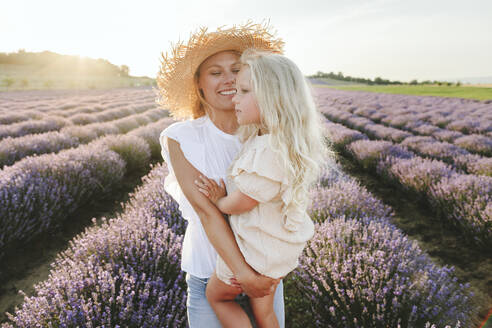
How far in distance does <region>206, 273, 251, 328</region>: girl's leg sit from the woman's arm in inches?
4.4

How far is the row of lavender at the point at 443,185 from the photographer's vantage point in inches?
119

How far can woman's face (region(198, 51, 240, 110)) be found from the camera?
4.82 feet

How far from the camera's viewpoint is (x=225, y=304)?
4.13 feet

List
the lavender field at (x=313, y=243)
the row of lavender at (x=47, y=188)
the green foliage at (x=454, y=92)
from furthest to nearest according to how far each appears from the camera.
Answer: the green foliage at (x=454, y=92)
the row of lavender at (x=47, y=188)
the lavender field at (x=313, y=243)

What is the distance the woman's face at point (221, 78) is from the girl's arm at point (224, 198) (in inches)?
17.8

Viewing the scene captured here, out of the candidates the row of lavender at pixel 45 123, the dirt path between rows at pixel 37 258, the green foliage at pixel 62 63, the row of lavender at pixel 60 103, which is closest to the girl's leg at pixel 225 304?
the dirt path between rows at pixel 37 258

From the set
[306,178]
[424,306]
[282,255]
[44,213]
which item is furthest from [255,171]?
[44,213]

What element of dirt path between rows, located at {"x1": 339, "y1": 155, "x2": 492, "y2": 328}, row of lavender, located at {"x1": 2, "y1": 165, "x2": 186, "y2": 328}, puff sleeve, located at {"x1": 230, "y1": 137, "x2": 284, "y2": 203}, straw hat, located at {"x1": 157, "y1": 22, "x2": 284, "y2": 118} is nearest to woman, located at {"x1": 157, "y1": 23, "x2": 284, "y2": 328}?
straw hat, located at {"x1": 157, "y1": 22, "x2": 284, "y2": 118}

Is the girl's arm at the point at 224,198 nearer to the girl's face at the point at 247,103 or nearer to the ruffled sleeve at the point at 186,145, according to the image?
the ruffled sleeve at the point at 186,145

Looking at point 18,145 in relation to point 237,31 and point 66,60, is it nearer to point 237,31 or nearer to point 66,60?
point 237,31

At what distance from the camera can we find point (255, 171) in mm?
1074

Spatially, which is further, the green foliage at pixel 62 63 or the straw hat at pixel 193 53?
the green foliage at pixel 62 63

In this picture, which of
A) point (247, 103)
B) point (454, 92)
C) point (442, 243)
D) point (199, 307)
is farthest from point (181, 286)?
point (454, 92)

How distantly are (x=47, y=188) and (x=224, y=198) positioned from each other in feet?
10.5
